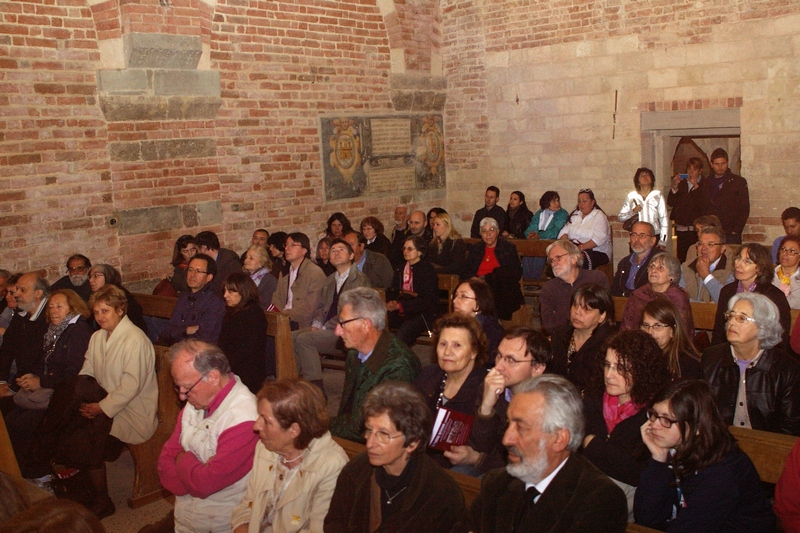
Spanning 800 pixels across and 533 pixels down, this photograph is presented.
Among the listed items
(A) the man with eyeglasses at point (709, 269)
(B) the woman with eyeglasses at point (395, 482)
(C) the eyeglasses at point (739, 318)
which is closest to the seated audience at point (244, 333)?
(B) the woman with eyeglasses at point (395, 482)

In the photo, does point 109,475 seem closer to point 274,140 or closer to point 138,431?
point 138,431

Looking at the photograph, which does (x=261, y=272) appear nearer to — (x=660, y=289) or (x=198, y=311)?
(x=198, y=311)

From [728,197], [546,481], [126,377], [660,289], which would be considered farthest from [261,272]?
[728,197]

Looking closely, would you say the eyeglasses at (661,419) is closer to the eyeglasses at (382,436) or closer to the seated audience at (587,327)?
the eyeglasses at (382,436)

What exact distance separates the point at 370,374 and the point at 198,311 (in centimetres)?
262

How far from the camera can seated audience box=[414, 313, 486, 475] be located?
408cm

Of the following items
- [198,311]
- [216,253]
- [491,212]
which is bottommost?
[198,311]

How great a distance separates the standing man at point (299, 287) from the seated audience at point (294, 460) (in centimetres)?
367

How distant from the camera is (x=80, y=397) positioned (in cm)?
507

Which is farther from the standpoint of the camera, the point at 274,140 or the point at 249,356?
the point at 274,140

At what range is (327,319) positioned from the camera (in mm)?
7324

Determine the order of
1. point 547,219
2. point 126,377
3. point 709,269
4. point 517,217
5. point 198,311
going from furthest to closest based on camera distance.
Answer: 1. point 517,217
2. point 547,219
3. point 709,269
4. point 198,311
5. point 126,377

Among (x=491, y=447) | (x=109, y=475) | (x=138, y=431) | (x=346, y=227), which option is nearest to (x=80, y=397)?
(x=138, y=431)

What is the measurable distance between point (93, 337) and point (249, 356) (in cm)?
110
